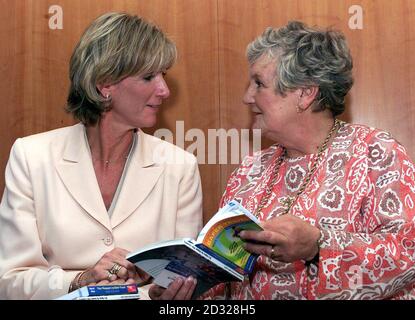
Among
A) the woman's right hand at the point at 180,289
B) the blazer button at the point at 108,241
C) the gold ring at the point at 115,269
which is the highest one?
the blazer button at the point at 108,241

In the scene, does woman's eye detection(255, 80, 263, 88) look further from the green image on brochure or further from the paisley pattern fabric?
the green image on brochure

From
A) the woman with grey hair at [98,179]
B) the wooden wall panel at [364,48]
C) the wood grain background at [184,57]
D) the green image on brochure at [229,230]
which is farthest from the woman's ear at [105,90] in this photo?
the green image on brochure at [229,230]

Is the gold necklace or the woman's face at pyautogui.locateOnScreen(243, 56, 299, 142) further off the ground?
the woman's face at pyautogui.locateOnScreen(243, 56, 299, 142)

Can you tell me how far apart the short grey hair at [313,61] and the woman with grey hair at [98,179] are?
399mm

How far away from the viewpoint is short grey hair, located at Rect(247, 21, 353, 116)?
6.50ft

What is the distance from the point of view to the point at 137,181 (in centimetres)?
216

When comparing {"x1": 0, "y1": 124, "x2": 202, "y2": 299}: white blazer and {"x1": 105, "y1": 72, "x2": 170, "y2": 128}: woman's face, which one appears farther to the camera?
{"x1": 105, "y1": 72, "x2": 170, "y2": 128}: woman's face

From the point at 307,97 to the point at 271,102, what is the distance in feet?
0.38

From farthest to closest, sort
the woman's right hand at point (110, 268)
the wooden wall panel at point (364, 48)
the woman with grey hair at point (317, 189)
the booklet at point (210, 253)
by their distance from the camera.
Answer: the wooden wall panel at point (364, 48) → the woman's right hand at point (110, 268) → the woman with grey hair at point (317, 189) → the booklet at point (210, 253)

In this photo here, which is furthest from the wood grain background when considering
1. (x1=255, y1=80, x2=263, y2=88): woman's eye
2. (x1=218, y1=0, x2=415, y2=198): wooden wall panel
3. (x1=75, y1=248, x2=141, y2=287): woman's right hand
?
(x1=75, y1=248, x2=141, y2=287): woman's right hand

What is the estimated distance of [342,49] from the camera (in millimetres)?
2008

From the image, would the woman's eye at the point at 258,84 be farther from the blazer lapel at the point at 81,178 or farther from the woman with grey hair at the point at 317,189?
the blazer lapel at the point at 81,178

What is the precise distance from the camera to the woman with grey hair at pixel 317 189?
5.69ft

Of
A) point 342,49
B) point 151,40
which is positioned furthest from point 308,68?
point 151,40
